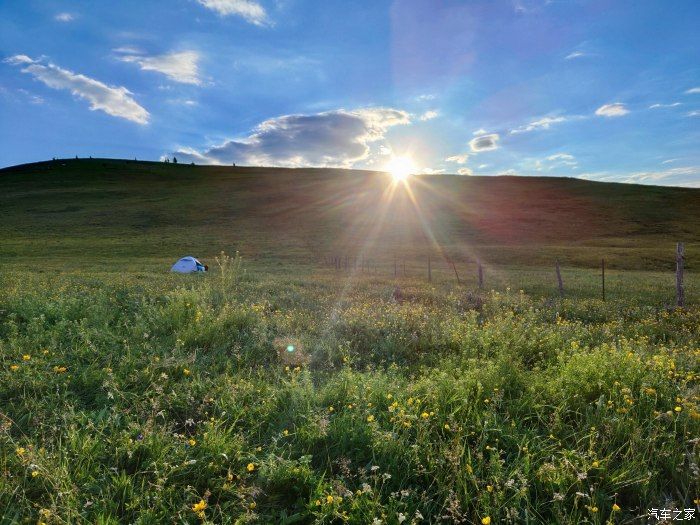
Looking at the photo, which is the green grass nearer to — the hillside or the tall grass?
the tall grass

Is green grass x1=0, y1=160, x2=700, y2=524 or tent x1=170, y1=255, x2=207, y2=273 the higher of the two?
green grass x1=0, y1=160, x2=700, y2=524

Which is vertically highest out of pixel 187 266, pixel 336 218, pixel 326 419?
pixel 336 218

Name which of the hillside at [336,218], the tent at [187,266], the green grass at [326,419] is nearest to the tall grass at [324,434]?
the green grass at [326,419]

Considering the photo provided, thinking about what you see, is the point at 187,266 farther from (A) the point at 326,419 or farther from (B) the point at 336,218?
(B) the point at 336,218

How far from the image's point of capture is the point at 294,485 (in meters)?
3.57

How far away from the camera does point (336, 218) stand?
68.2 m

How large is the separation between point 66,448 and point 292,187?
94346 millimetres

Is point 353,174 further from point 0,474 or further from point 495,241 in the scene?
point 0,474

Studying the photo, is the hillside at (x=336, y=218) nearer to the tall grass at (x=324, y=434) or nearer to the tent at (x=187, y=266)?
the tent at (x=187, y=266)

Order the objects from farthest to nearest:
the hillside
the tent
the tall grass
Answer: the hillside → the tent → the tall grass

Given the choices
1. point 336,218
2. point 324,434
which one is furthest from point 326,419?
point 336,218

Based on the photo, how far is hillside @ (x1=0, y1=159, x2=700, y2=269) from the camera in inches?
1762

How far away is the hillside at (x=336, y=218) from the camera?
4475 centimetres

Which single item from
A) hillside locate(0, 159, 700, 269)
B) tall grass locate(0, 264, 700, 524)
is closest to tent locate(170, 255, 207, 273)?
hillside locate(0, 159, 700, 269)
